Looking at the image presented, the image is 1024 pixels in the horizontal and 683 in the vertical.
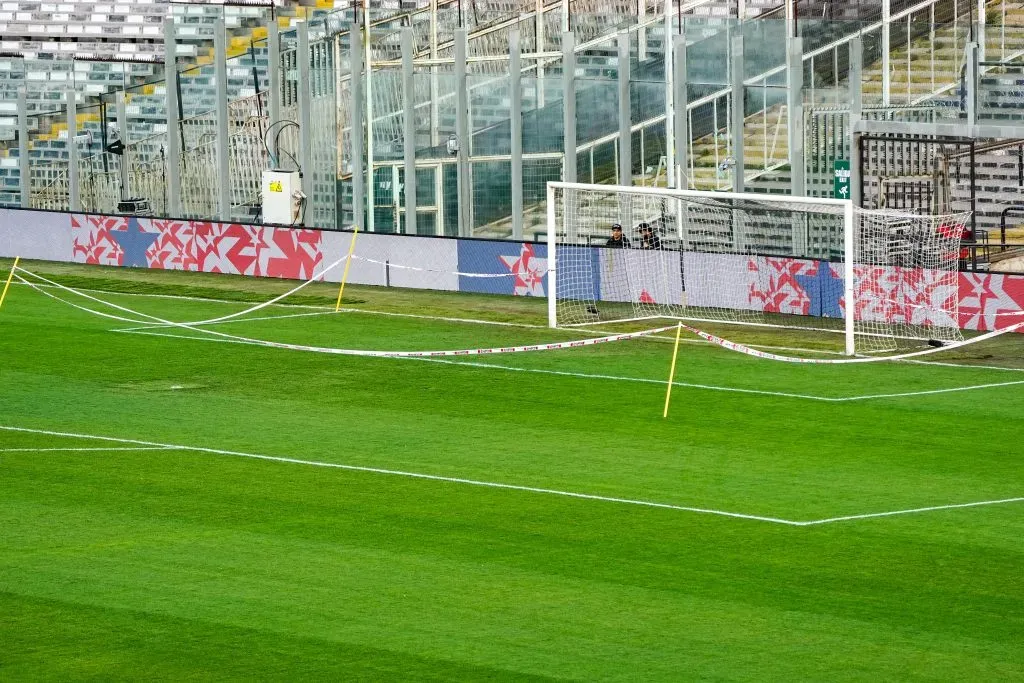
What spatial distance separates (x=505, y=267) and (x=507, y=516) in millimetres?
14768

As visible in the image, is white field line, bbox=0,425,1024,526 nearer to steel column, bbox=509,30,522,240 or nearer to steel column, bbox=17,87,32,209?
steel column, bbox=509,30,522,240

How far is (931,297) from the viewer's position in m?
24.1

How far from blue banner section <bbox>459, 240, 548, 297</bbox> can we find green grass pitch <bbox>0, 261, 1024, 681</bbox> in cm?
505

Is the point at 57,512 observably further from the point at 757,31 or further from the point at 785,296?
the point at 757,31

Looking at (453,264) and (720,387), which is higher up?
(453,264)

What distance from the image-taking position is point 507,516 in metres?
14.1

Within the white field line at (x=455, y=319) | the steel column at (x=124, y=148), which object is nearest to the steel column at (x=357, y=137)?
the white field line at (x=455, y=319)

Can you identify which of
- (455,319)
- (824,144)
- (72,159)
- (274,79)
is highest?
(274,79)

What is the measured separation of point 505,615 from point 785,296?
15.1 metres

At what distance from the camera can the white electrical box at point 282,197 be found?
31594 mm

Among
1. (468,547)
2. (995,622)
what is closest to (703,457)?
(468,547)

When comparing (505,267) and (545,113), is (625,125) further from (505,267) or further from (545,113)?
(505,267)

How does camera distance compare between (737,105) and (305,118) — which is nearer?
(737,105)

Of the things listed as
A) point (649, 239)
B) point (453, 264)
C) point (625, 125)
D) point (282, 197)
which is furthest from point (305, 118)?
point (649, 239)
